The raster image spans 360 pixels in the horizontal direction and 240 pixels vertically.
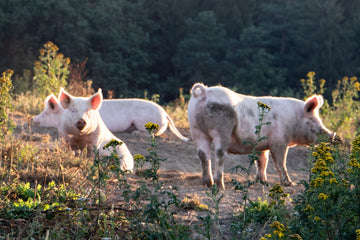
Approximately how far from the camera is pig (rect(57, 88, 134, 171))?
667 cm

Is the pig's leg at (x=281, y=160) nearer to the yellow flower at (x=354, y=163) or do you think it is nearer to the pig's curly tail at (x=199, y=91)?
the pig's curly tail at (x=199, y=91)

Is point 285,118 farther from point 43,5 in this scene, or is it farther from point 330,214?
point 43,5

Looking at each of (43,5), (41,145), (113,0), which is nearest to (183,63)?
(113,0)

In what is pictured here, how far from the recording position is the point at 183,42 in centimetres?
3297

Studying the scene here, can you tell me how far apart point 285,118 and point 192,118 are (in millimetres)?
1470

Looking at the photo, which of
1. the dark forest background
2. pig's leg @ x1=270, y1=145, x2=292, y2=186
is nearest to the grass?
pig's leg @ x1=270, y1=145, x2=292, y2=186

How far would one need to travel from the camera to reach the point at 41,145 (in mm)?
7945

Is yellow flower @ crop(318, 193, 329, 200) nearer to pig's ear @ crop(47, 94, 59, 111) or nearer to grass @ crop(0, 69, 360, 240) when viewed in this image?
grass @ crop(0, 69, 360, 240)

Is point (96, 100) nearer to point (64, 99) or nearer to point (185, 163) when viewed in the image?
point (64, 99)

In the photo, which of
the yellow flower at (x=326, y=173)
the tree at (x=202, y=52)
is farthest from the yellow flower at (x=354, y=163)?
the tree at (x=202, y=52)

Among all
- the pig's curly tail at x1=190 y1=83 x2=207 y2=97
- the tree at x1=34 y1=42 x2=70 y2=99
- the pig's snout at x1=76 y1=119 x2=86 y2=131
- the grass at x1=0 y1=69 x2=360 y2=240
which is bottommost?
the grass at x1=0 y1=69 x2=360 y2=240

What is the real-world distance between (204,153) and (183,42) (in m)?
26.6

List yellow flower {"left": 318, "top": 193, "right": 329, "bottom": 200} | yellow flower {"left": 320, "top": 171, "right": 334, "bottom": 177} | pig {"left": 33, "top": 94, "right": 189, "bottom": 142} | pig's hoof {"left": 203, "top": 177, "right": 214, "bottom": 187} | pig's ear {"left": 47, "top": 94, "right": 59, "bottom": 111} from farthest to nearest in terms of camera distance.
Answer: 1. pig {"left": 33, "top": 94, "right": 189, "bottom": 142}
2. pig's ear {"left": 47, "top": 94, "right": 59, "bottom": 111}
3. pig's hoof {"left": 203, "top": 177, "right": 214, "bottom": 187}
4. yellow flower {"left": 320, "top": 171, "right": 334, "bottom": 177}
5. yellow flower {"left": 318, "top": 193, "right": 329, "bottom": 200}

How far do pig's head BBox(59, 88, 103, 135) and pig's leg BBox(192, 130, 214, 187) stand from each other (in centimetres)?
125
